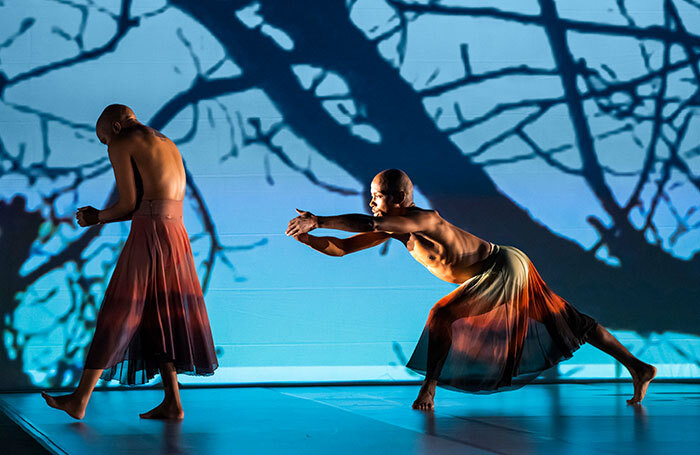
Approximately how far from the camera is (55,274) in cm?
468

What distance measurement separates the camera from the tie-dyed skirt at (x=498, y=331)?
3.51m

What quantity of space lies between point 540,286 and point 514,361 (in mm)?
363

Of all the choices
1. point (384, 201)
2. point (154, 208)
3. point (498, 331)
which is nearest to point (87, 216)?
point (154, 208)

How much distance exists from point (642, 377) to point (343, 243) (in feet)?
4.57

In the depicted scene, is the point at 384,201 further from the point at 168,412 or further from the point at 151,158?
the point at 168,412

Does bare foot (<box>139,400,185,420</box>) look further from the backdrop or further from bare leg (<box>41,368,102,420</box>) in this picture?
the backdrop

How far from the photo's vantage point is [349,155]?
4.89m

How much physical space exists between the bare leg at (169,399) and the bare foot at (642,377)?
190 centimetres

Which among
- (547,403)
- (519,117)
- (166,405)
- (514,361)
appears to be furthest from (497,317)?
(519,117)

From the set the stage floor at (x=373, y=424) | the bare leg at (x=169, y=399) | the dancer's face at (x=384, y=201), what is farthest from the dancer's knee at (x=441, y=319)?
the bare leg at (x=169, y=399)

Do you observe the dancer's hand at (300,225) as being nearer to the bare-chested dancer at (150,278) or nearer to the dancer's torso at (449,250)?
the bare-chested dancer at (150,278)

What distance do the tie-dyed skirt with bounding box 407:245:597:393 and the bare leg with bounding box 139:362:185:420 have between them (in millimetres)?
995

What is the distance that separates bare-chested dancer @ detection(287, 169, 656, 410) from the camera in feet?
11.5

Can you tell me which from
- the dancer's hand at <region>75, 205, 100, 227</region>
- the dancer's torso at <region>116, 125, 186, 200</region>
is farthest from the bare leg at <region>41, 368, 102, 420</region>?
the dancer's torso at <region>116, 125, 186, 200</region>
